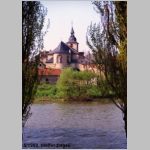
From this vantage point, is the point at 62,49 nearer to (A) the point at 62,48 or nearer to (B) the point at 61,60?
(A) the point at 62,48

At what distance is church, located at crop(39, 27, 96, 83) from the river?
0.42m

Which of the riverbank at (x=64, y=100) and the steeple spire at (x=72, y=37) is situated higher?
the steeple spire at (x=72, y=37)

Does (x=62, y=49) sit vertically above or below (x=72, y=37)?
below

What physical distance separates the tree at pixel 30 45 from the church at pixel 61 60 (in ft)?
0.35

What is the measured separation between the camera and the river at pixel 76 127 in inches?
285

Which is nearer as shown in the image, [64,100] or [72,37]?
[72,37]

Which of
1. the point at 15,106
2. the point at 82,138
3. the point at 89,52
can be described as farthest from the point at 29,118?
the point at 89,52

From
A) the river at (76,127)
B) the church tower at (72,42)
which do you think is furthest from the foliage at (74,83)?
the church tower at (72,42)

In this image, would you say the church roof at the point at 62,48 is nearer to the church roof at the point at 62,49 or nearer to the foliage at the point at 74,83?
the church roof at the point at 62,49

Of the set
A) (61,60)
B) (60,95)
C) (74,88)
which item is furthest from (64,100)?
(61,60)

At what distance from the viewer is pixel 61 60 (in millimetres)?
7414

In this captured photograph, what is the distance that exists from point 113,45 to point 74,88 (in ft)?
2.59

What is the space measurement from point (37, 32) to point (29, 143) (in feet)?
4.91

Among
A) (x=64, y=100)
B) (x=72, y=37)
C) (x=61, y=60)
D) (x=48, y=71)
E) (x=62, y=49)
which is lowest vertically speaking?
(x=64, y=100)
